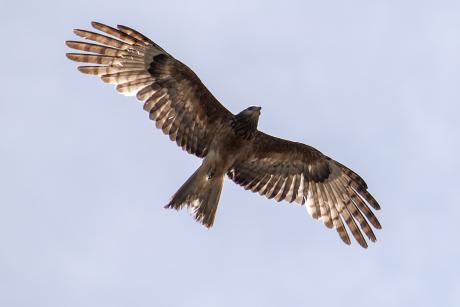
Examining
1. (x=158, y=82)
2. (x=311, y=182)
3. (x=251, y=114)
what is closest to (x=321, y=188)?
(x=311, y=182)

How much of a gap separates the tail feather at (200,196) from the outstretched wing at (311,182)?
34.4 inches

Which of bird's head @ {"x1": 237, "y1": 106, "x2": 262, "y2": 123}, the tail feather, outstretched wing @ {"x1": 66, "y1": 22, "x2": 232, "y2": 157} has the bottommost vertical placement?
the tail feather

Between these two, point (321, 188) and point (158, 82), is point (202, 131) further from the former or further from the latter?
point (321, 188)

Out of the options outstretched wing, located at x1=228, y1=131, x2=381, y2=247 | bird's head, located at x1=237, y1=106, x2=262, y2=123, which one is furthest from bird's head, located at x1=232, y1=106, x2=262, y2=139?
outstretched wing, located at x1=228, y1=131, x2=381, y2=247

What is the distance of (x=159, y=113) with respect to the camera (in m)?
16.1

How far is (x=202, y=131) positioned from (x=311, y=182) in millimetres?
2303

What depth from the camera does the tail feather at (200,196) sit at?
51.0 ft

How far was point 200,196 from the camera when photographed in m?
15.8

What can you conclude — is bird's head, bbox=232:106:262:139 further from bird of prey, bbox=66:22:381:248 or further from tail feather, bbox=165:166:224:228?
tail feather, bbox=165:166:224:228

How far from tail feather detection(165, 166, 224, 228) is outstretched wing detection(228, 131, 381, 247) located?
2.87ft

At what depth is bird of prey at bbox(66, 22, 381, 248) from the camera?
15.8 m

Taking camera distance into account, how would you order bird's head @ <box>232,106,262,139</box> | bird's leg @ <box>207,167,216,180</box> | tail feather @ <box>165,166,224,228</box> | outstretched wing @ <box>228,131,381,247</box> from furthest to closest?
outstretched wing @ <box>228,131,381,247</box> < bird's head @ <box>232,106,262,139</box> < bird's leg @ <box>207,167,216,180</box> < tail feather @ <box>165,166,224,228</box>

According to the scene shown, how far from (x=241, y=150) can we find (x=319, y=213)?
1967 mm

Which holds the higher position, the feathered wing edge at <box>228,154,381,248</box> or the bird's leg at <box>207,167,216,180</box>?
the feathered wing edge at <box>228,154,381,248</box>
